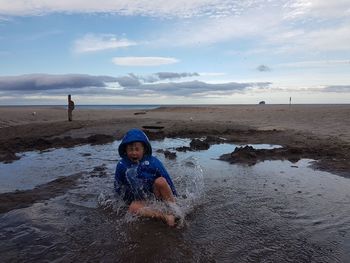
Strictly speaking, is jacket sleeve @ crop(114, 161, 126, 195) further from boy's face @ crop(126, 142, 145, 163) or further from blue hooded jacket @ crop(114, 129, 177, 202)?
boy's face @ crop(126, 142, 145, 163)

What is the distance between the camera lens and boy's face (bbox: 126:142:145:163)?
261 inches

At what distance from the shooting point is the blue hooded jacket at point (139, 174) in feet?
21.3

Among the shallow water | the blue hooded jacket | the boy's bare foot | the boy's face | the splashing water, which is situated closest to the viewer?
the shallow water

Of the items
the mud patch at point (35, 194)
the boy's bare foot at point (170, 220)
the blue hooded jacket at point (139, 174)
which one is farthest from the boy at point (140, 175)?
the mud patch at point (35, 194)

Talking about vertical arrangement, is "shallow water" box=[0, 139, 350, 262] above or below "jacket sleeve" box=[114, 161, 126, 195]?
below

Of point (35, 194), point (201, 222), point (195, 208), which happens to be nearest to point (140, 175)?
point (195, 208)

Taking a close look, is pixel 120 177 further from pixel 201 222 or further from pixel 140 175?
pixel 201 222

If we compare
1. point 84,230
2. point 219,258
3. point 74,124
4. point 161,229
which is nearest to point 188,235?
point 161,229

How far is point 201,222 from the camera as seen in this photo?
5.68 meters

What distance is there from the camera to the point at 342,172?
9.05 metres

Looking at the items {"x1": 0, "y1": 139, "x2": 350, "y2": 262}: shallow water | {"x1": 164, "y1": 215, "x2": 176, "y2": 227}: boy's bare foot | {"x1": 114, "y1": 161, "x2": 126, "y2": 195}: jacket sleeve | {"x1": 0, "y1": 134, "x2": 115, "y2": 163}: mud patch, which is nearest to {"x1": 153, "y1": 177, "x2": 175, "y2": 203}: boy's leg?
{"x1": 0, "y1": 139, "x2": 350, "y2": 262}: shallow water

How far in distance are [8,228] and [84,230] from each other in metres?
1.03

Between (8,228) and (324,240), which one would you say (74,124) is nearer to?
(8,228)

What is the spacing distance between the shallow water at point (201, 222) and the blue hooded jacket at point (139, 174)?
30 cm
